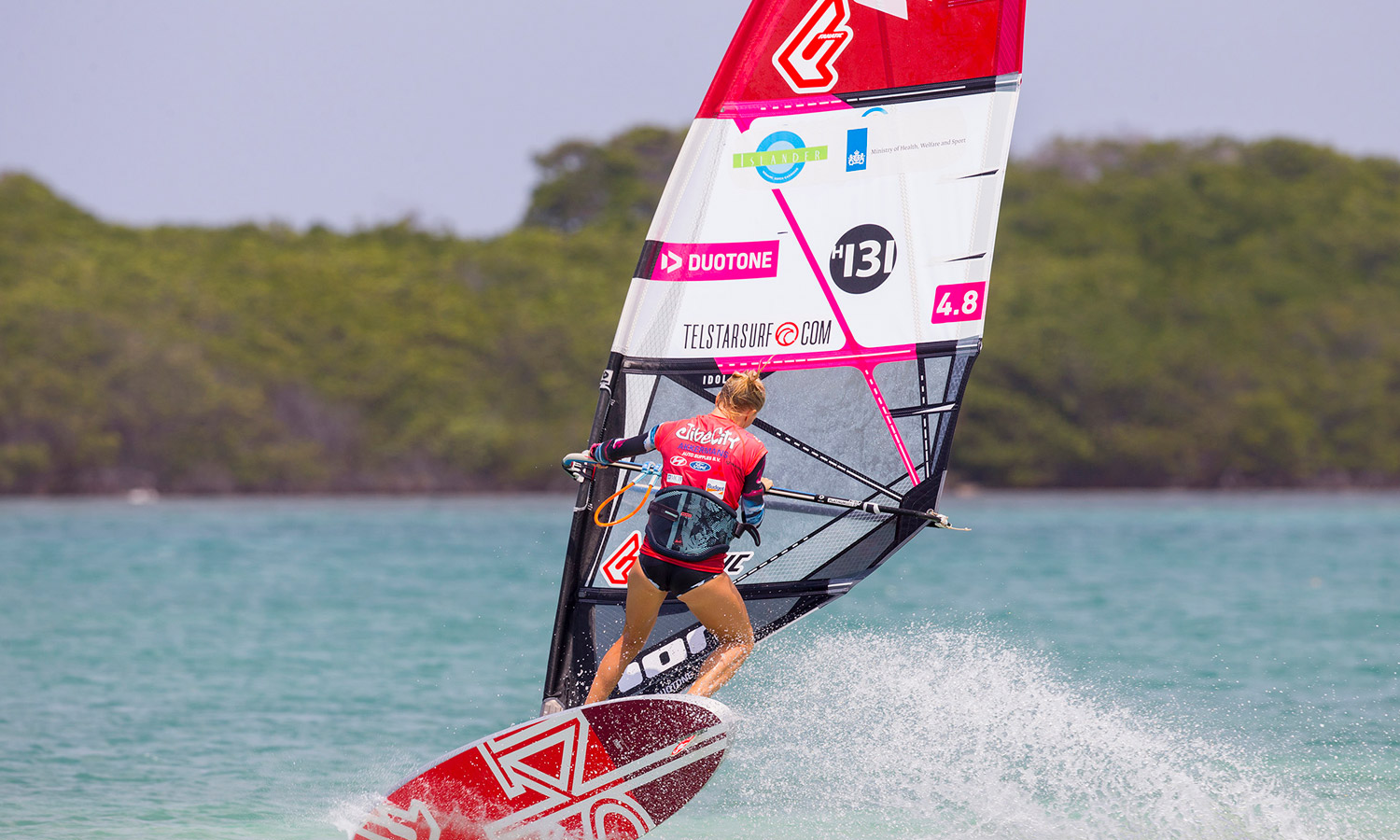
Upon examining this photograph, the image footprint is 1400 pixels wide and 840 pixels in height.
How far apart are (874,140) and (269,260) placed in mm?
64394

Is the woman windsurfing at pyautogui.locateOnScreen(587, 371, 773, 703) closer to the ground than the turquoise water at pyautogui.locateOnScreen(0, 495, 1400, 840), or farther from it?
farther from it

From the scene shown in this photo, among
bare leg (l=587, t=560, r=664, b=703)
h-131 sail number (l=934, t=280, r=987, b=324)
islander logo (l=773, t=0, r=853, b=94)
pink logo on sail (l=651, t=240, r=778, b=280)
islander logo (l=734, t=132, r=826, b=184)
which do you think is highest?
islander logo (l=773, t=0, r=853, b=94)

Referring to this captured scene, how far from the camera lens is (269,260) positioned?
221 ft

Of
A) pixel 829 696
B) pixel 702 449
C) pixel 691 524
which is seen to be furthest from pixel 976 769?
pixel 702 449

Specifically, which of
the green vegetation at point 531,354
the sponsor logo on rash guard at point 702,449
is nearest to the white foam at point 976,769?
the sponsor logo on rash guard at point 702,449

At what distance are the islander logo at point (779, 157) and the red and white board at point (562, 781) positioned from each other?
215cm

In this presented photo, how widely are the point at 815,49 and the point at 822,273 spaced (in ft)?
2.89

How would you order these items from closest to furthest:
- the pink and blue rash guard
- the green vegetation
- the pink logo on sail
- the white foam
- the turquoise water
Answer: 1. the pink and blue rash guard
2. the pink logo on sail
3. the white foam
4. the turquoise water
5. the green vegetation

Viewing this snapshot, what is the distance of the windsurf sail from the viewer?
20.1 ft

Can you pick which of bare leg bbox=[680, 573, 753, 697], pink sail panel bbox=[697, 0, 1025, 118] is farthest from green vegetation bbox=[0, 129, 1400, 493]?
bare leg bbox=[680, 573, 753, 697]

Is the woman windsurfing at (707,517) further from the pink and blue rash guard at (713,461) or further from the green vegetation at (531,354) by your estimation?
the green vegetation at (531,354)

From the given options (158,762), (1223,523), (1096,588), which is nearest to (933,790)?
(158,762)

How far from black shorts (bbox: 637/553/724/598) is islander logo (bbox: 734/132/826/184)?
5.32ft

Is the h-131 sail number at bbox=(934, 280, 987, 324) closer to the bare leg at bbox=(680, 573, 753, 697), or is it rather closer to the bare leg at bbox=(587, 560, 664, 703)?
the bare leg at bbox=(680, 573, 753, 697)
